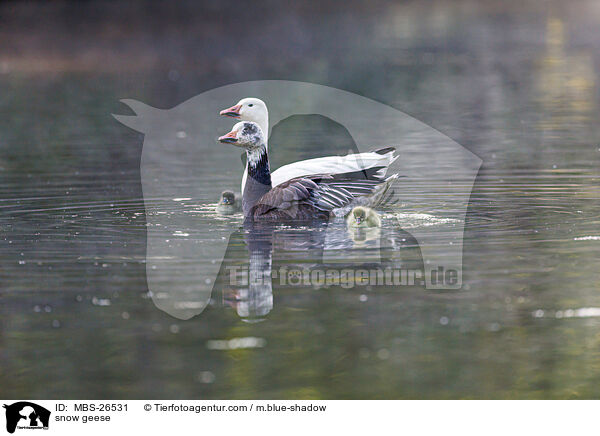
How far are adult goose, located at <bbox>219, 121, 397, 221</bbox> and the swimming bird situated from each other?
23cm

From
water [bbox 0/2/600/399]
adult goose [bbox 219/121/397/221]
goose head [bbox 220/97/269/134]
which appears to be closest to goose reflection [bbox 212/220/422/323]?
water [bbox 0/2/600/399]

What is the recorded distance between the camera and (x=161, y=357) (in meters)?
6.18

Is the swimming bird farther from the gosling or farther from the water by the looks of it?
the gosling

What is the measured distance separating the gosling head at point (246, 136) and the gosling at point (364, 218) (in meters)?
1.28

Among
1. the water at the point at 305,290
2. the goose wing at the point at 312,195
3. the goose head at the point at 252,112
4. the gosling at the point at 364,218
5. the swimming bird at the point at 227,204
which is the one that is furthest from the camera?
the goose head at the point at 252,112

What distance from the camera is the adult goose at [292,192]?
9695 mm

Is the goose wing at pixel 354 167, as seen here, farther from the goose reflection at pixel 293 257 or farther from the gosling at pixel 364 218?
the gosling at pixel 364 218

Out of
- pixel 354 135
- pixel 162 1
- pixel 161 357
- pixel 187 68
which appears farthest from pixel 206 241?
pixel 162 1

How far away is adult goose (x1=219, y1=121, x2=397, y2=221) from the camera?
31.8 feet

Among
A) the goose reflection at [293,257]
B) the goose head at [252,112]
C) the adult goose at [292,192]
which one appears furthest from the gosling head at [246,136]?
the goose reflection at [293,257]

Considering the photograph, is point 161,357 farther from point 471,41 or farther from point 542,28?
point 542,28

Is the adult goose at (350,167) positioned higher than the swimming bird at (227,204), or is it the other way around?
the adult goose at (350,167)

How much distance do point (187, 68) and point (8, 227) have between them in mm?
19275

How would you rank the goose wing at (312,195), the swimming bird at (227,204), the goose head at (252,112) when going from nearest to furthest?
the goose wing at (312,195)
the swimming bird at (227,204)
the goose head at (252,112)
